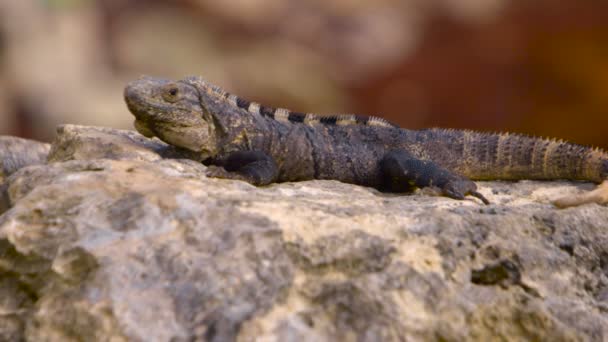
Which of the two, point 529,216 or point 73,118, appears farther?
point 73,118

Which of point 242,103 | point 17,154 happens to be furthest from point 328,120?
point 17,154

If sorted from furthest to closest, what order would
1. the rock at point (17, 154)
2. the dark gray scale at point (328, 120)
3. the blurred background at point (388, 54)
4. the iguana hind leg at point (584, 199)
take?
the rock at point (17, 154) → the dark gray scale at point (328, 120) → the blurred background at point (388, 54) → the iguana hind leg at point (584, 199)

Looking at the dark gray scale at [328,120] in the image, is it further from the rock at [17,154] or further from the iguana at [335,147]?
the rock at [17,154]

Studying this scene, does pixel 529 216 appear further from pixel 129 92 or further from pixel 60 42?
pixel 60 42

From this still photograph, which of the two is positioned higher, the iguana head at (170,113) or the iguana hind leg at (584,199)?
the iguana head at (170,113)

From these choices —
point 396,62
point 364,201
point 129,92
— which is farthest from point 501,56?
point 129,92

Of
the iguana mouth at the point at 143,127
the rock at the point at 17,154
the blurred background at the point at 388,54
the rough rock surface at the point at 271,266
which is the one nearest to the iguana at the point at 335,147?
the iguana mouth at the point at 143,127
